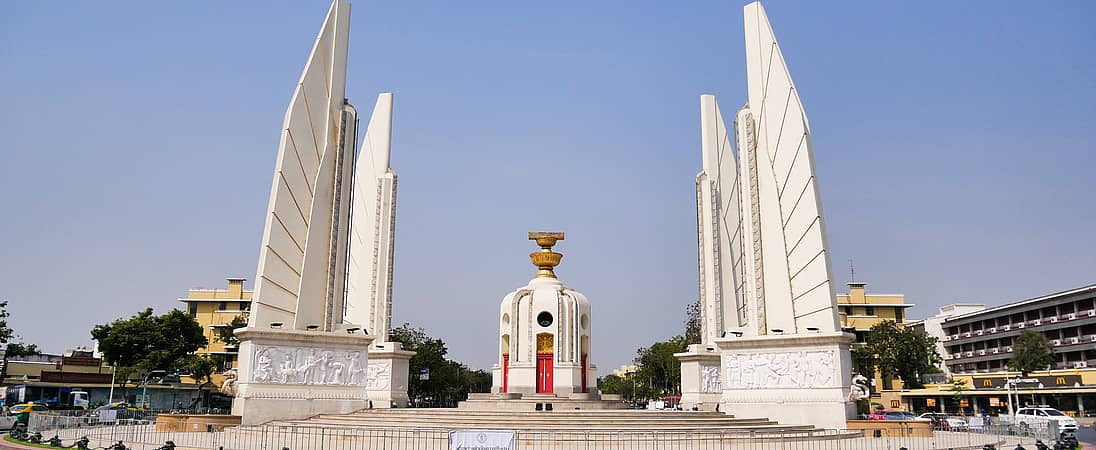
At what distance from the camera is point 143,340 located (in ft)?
127

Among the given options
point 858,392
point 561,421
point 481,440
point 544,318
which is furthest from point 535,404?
point 481,440

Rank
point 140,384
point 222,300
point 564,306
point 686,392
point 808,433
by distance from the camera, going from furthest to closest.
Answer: point 222,300
point 140,384
point 564,306
point 686,392
point 808,433

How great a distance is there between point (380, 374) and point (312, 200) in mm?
7193

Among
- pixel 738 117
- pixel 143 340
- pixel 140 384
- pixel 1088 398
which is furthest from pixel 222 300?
pixel 1088 398

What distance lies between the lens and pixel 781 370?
19406 mm

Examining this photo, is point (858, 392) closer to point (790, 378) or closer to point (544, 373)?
point (790, 378)

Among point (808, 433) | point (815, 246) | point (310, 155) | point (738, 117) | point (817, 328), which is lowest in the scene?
point (808, 433)

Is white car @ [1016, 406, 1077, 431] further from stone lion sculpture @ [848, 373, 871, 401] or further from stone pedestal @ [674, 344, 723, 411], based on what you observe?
stone pedestal @ [674, 344, 723, 411]

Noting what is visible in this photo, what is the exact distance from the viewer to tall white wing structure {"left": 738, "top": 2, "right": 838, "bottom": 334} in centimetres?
1925

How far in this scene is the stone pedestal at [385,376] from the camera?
25.4 m

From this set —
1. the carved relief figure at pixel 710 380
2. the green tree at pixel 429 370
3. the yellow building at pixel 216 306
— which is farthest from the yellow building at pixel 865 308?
the yellow building at pixel 216 306

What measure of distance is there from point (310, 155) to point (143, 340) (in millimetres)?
23059

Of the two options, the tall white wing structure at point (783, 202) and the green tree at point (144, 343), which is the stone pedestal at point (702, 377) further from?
the green tree at point (144, 343)

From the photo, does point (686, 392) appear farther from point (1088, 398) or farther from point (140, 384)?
point (140, 384)
